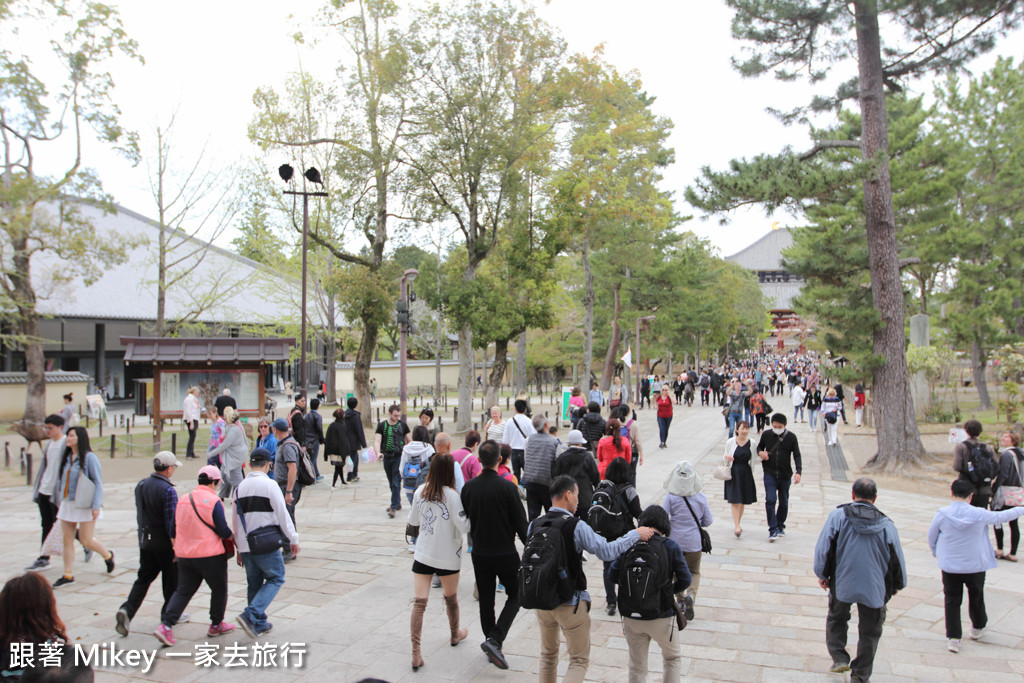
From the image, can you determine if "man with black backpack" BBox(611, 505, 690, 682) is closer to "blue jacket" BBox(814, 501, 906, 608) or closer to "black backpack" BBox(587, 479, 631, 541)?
"black backpack" BBox(587, 479, 631, 541)

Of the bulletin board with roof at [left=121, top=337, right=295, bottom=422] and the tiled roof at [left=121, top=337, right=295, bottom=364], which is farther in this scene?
the bulletin board with roof at [left=121, top=337, right=295, bottom=422]

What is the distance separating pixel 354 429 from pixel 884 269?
11879 mm

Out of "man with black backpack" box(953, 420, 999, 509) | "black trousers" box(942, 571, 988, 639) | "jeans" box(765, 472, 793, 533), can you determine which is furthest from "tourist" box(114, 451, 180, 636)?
"man with black backpack" box(953, 420, 999, 509)

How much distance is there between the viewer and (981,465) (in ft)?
25.2

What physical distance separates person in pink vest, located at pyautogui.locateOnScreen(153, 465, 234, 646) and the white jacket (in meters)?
1.63

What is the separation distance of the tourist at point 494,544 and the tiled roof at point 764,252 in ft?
327

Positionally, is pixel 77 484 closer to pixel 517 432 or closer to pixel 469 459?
pixel 469 459

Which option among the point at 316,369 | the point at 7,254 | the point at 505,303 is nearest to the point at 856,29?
the point at 505,303

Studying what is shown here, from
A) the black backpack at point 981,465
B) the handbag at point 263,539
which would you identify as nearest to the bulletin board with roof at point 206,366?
the handbag at point 263,539

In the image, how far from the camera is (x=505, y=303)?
21.0m

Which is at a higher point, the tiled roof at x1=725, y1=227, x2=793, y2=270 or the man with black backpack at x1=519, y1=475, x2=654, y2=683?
the tiled roof at x1=725, y1=227, x2=793, y2=270

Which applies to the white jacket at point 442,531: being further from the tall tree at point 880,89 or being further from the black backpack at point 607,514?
the tall tree at point 880,89

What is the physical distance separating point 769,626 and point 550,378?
165 feet

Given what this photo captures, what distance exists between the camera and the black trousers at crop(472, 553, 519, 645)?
17.3ft
